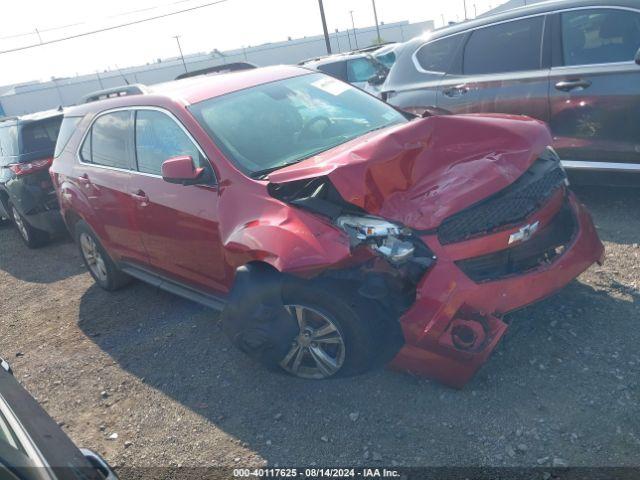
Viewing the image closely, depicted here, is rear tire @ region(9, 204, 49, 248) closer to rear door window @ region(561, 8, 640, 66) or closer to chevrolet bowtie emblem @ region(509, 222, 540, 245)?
chevrolet bowtie emblem @ region(509, 222, 540, 245)

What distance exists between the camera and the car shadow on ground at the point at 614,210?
4.53m

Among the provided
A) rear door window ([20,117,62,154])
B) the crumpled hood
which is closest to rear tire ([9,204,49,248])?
rear door window ([20,117,62,154])

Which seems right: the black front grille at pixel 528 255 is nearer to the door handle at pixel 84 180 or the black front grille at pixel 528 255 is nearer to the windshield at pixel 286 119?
the windshield at pixel 286 119

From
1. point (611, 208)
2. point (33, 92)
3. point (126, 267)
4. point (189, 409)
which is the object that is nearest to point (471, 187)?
point (189, 409)

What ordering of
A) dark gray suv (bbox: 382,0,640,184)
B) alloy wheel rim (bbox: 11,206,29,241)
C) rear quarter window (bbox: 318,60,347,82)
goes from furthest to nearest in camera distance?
rear quarter window (bbox: 318,60,347,82), alloy wheel rim (bbox: 11,206,29,241), dark gray suv (bbox: 382,0,640,184)

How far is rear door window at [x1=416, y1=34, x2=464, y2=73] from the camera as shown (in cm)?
584

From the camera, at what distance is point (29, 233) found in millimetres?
7613

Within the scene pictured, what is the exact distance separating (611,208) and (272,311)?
144 inches

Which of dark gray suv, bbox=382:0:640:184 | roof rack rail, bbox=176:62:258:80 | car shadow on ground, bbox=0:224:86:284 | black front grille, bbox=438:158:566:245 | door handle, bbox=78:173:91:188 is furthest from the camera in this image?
car shadow on ground, bbox=0:224:86:284

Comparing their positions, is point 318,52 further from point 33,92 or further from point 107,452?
point 107,452

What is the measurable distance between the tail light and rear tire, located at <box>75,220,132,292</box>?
220cm

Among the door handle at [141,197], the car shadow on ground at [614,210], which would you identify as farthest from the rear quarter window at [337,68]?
→ the door handle at [141,197]

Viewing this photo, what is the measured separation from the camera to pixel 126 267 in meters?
4.90

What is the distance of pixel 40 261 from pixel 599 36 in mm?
6840
